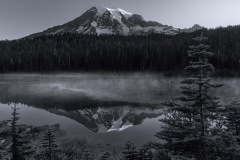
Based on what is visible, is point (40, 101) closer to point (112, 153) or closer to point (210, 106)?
point (112, 153)

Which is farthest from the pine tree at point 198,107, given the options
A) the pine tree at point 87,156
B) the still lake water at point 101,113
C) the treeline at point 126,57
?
the treeline at point 126,57

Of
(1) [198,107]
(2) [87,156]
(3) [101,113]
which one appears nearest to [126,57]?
(3) [101,113]

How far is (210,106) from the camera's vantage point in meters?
12.5

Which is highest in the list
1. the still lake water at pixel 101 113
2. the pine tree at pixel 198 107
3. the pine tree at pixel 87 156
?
the pine tree at pixel 198 107

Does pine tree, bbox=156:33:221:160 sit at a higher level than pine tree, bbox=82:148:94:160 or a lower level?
higher

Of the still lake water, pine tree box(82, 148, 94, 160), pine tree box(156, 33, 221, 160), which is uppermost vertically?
pine tree box(156, 33, 221, 160)

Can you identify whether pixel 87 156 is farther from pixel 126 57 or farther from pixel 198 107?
pixel 126 57

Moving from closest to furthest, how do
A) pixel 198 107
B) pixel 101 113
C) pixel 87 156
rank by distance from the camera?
pixel 198 107 → pixel 87 156 → pixel 101 113

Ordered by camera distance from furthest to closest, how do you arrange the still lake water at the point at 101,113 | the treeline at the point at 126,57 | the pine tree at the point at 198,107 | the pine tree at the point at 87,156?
1. the treeline at the point at 126,57
2. the still lake water at the point at 101,113
3. the pine tree at the point at 87,156
4. the pine tree at the point at 198,107

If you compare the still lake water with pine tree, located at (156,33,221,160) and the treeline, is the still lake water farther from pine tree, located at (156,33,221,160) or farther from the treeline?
the treeline

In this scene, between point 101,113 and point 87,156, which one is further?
point 101,113

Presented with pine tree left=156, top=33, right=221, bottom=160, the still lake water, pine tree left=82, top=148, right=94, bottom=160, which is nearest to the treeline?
the still lake water

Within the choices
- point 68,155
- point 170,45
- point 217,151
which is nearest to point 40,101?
point 68,155

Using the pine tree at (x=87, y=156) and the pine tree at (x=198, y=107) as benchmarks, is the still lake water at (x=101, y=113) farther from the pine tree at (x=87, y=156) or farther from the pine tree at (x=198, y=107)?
the pine tree at (x=198, y=107)
